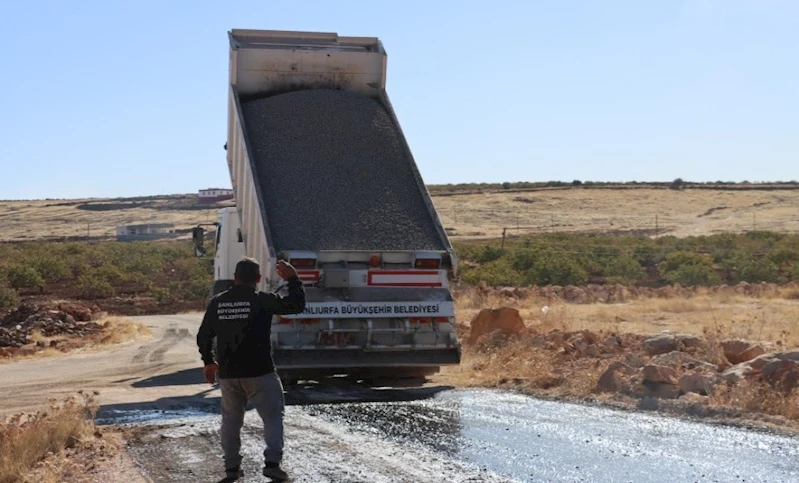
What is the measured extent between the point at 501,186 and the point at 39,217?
46.6 meters

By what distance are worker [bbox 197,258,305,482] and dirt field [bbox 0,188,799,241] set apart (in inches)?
2574

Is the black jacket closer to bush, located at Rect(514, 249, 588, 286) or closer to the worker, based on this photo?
the worker

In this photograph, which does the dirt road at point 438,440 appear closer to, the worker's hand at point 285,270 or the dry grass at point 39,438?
the dry grass at point 39,438

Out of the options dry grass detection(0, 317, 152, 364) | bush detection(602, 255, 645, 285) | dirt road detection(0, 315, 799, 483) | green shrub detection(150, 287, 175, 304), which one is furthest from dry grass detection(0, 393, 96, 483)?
bush detection(602, 255, 645, 285)

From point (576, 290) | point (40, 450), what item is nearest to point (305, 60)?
point (40, 450)

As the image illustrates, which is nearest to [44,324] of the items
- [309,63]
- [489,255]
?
[309,63]

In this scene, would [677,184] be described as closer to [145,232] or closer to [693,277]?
[145,232]

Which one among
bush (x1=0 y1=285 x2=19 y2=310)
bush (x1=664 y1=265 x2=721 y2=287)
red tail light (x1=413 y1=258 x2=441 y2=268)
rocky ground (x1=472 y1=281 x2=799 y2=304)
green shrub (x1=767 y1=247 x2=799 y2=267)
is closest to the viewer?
red tail light (x1=413 y1=258 x2=441 y2=268)

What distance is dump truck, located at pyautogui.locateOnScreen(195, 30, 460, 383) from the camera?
43.4 ft

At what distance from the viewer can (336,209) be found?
550 inches

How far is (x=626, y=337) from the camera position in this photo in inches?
690

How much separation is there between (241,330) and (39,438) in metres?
2.38

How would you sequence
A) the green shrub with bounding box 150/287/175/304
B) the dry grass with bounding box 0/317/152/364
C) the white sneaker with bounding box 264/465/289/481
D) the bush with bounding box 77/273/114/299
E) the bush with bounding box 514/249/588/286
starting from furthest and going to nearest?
the bush with bounding box 77/273/114/299, the green shrub with bounding box 150/287/175/304, the bush with bounding box 514/249/588/286, the dry grass with bounding box 0/317/152/364, the white sneaker with bounding box 264/465/289/481

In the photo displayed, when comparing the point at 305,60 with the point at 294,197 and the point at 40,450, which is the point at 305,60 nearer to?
the point at 294,197
